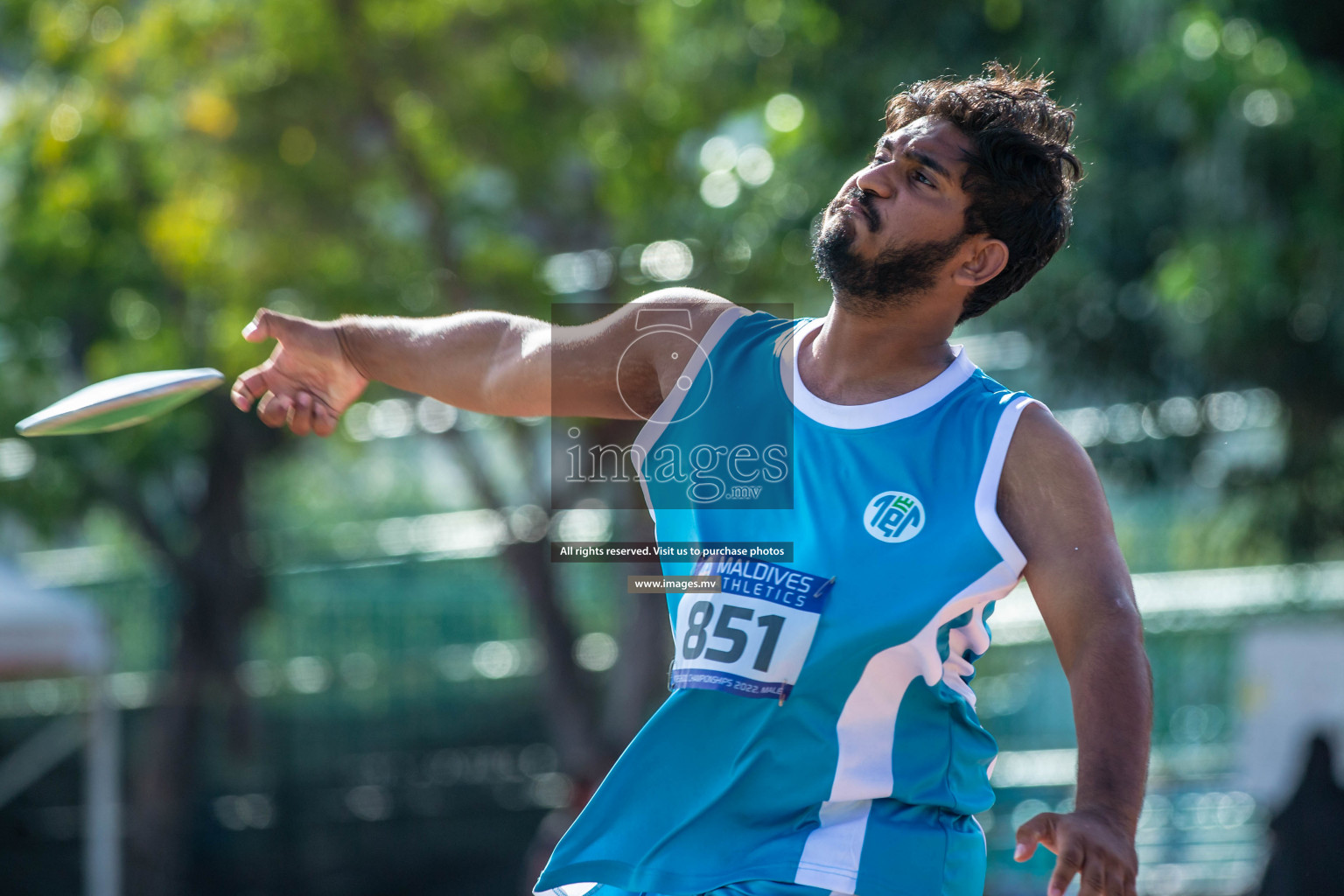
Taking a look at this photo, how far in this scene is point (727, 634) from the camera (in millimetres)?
2301

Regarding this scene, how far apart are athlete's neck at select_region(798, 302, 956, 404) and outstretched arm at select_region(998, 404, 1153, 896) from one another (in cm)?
26

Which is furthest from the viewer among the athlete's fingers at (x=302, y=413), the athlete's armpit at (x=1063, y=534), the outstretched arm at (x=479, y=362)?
the athlete's fingers at (x=302, y=413)

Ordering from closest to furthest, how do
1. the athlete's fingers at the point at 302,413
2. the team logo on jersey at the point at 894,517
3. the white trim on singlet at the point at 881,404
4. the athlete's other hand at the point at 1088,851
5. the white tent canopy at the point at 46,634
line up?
1. the athlete's other hand at the point at 1088,851
2. the team logo on jersey at the point at 894,517
3. the white trim on singlet at the point at 881,404
4. the athlete's fingers at the point at 302,413
5. the white tent canopy at the point at 46,634

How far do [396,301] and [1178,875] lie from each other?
6.03 m

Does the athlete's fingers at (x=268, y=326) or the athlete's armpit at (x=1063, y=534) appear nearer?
the athlete's armpit at (x=1063, y=534)

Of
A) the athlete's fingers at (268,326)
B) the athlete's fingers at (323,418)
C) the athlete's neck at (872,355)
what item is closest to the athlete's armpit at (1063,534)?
the athlete's neck at (872,355)

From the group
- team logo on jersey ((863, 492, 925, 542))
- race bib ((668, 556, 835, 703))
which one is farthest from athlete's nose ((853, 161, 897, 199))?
race bib ((668, 556, 835, 703))

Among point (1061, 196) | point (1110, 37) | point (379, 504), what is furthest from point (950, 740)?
point (379, 504)

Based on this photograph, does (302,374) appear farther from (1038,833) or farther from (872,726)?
(1038,833)

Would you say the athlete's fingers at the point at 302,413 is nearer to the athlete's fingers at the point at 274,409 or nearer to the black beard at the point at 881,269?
the athlete's fingers at the point at 274,409

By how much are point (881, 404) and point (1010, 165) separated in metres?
0.49

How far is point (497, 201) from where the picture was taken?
30.7ft

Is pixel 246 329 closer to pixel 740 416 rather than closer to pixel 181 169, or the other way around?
pixel 740 416

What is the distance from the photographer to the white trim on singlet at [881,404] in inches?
93.4
